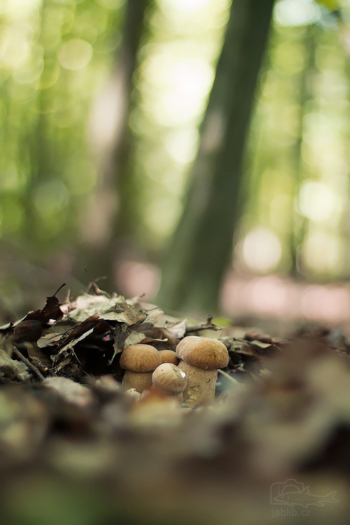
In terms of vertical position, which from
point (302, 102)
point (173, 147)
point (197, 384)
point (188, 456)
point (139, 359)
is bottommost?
point (197, 384)

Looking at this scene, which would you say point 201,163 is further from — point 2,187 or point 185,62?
point 185,62

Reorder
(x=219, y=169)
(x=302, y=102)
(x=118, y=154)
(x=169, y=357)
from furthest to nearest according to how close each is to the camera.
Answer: (x=302, y=102), (x=118, y=154), (x=219, y=169), (x=169, y=357)

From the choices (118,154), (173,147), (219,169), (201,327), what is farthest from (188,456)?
Result: (173,147)

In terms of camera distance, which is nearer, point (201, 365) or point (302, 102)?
point (201, 365)

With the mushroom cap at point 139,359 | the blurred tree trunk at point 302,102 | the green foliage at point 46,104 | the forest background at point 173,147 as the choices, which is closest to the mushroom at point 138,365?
the mushroom cap at point 139,359

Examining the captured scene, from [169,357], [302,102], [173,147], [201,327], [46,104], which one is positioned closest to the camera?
[169,357]

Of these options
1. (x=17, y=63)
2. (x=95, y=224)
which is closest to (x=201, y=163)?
(x=95, y=224)

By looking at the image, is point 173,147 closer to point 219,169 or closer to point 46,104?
point 46,104

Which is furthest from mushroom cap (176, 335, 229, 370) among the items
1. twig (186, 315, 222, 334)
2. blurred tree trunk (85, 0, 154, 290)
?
blurred tree trunk (85, 0, 154, 290)
